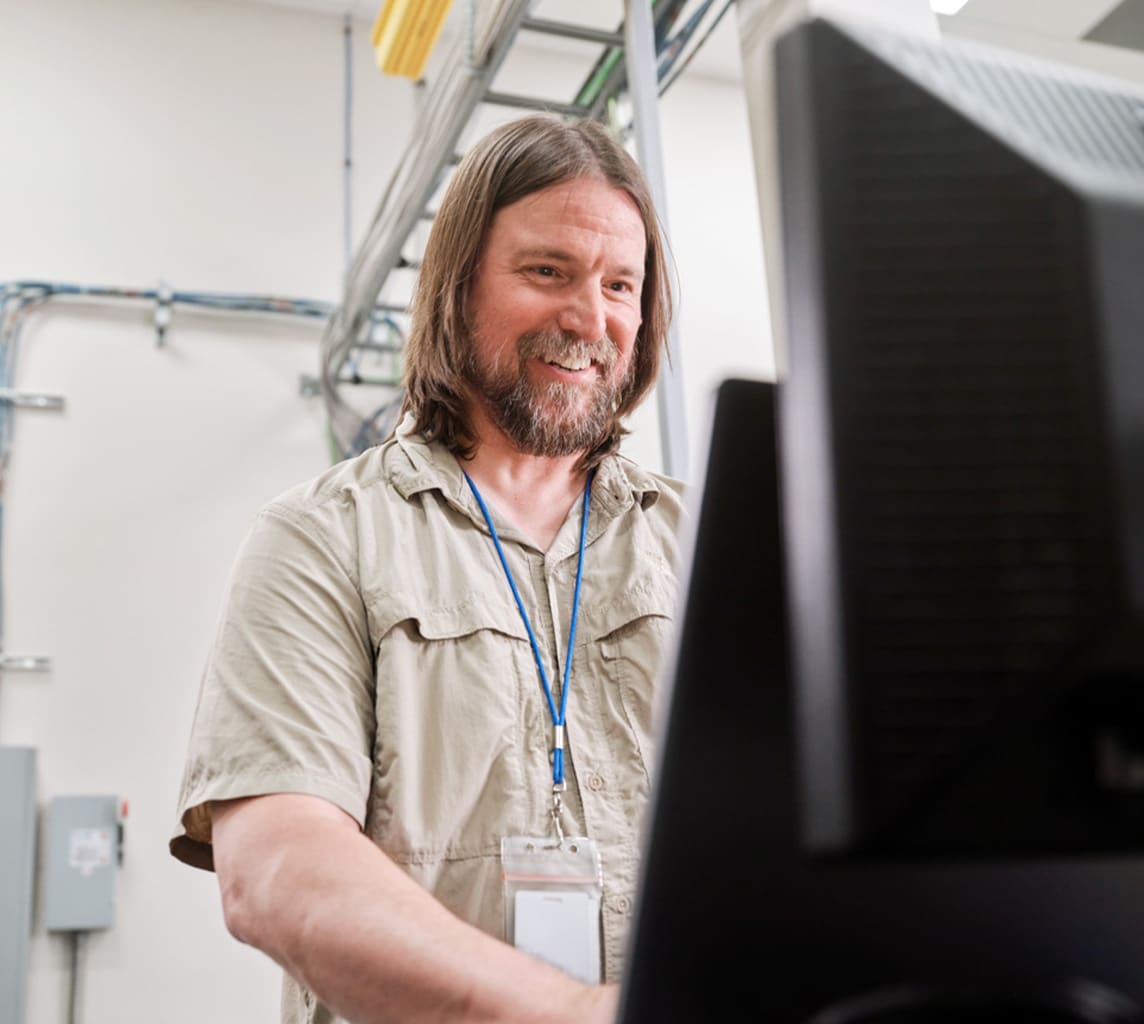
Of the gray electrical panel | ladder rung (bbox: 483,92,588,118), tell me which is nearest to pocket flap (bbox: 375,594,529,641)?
ladder rung (bbox: 483,92,588,118)

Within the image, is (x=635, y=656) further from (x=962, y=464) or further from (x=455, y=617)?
(x=962, y=464)

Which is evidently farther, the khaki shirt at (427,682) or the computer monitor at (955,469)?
the khaki shirt at (427,682)

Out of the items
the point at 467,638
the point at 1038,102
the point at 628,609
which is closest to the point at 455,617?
the point at 467,638

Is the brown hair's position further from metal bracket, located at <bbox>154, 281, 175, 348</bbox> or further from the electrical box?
metal bracket, located at <bbox>154, 281, 175, 348</bbox>

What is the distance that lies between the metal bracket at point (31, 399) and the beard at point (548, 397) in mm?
2832

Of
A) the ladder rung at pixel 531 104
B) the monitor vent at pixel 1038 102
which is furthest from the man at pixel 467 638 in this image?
the ladder rung at pixel 531 104

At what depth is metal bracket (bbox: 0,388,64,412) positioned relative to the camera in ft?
12.3

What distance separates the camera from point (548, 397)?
4.47 ft

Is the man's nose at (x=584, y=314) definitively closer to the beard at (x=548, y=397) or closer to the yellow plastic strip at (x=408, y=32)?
the beard at (x=548, y=397)

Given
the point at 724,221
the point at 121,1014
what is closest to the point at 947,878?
the point at 121,1014

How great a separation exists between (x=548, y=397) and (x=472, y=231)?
25cm

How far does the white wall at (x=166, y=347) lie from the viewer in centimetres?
353

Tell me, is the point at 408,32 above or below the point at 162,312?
above

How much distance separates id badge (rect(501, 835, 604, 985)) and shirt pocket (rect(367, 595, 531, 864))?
30 millimetres
